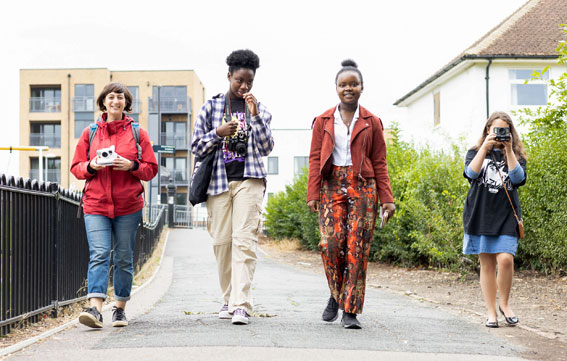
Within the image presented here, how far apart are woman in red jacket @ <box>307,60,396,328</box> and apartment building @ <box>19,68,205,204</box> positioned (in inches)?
2177

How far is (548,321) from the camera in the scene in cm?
721

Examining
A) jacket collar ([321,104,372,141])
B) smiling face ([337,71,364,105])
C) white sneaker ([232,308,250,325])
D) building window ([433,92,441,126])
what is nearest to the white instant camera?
white sneaker ([232,308,250,325])

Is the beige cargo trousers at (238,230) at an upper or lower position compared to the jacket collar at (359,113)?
lower

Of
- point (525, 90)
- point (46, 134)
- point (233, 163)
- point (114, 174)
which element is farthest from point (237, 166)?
point (46, 134)

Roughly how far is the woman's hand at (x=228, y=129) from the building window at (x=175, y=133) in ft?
187

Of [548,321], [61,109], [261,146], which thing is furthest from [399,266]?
[61,109]

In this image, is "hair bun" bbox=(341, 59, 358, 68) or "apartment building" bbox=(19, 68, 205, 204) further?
"apartment building" bbox=(19, 68, 205, 204)

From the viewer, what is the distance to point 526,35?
29.7m

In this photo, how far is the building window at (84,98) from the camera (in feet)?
199

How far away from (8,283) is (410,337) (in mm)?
2948

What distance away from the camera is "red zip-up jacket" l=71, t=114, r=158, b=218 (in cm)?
575

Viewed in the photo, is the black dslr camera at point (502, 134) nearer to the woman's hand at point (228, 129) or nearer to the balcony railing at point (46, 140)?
the woman's hand at point (228, 129)

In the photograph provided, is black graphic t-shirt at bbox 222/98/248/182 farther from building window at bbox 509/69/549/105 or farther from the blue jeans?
building window at bbox 509/69/549/105

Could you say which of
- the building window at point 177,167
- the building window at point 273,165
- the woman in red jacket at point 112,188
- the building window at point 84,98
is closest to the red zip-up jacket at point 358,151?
Result: the woman in red jacket at point 112,188
